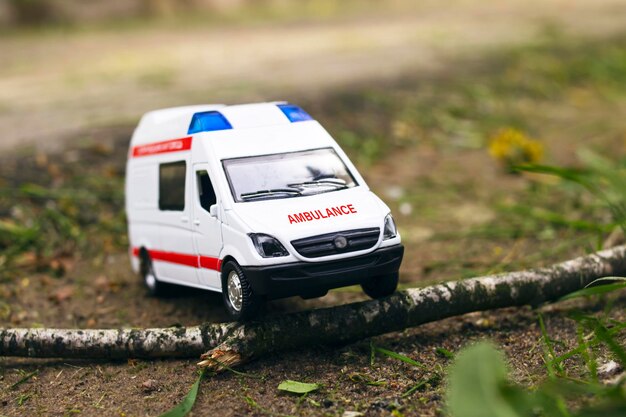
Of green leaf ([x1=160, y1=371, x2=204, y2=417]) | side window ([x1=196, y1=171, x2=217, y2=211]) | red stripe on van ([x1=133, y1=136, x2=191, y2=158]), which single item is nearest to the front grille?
side window ([x1=196, y1=171, x2=217, y2=211])

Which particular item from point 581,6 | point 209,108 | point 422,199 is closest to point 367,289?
point 209,108

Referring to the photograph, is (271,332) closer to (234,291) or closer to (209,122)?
(234,291)

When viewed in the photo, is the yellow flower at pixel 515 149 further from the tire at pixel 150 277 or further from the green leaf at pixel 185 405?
the green leaf at pixel 185 405

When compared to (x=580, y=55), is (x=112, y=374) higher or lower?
higher

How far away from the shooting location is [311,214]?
5.21m

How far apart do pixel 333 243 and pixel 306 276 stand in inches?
9.9

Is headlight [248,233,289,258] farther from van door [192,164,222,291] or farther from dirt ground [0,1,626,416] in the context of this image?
dirt ground [0,1,626,416]

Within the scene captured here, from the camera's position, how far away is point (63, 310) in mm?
7188

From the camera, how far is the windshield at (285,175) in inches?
216

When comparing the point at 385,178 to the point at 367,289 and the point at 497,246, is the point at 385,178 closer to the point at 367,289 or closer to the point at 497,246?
the point at 497,246

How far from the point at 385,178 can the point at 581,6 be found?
14721mm

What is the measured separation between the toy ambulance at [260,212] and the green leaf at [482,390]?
155cm

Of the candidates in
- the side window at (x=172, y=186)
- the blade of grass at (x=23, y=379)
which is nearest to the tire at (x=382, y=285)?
the side window at (x=172, y=186)

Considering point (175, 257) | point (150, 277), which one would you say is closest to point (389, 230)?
point (175, 257)
